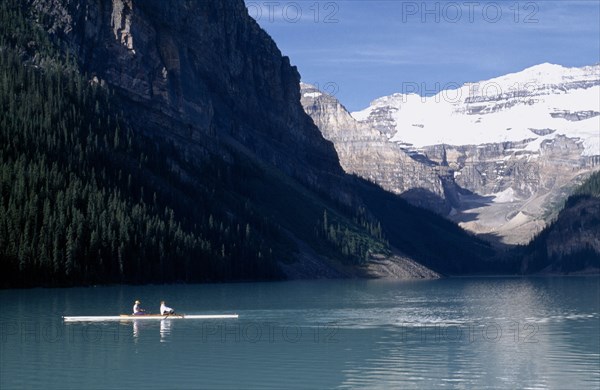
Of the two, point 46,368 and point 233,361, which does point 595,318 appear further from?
point 46,368

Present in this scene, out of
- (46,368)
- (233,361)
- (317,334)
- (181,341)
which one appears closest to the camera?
(46,368)

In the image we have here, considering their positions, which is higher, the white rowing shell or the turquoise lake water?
the white rowing shell

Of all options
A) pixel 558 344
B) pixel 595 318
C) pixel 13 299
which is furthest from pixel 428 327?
pixel 13 299

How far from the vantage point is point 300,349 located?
356ft

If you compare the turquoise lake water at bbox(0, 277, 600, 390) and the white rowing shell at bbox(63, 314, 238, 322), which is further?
the white rowing shell at bbox(63, 314, 238, 322)

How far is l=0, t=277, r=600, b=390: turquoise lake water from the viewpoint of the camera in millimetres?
88812

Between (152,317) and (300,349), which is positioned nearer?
(300,349)

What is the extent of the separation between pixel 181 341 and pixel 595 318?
6820 centimetres

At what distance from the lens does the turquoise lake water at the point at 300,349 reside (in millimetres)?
88812

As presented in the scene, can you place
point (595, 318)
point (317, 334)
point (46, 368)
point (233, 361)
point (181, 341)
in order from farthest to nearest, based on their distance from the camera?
1. point (595, 318)
2. point (317, 334)
3. point (181, 341)
4. point (233, 361)
5. point (46, 368)

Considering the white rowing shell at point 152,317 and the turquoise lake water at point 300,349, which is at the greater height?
the white rowing shell at point 152,317

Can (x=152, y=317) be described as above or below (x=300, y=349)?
above

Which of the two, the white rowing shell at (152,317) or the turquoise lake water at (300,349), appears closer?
the turquoise lake water at (300,349)

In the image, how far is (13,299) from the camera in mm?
176000
